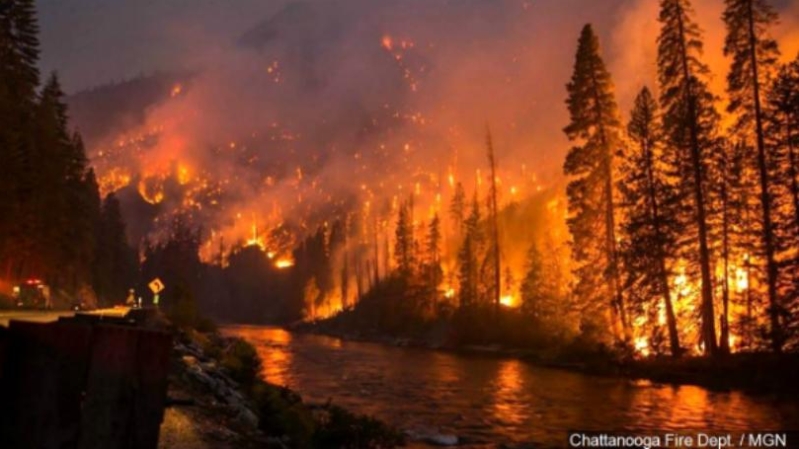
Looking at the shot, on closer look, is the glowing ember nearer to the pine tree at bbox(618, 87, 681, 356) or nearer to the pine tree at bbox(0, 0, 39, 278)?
the pine tree at bbox(618, 87, 681, 356)

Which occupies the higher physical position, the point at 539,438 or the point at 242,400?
the point at 242,400

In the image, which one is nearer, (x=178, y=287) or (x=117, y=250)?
(x=178, y=287)

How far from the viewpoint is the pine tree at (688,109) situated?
36.0 meters

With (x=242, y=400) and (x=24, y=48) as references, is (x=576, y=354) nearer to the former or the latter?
(x=242, y=400)

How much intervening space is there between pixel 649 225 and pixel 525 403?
19.9 metres

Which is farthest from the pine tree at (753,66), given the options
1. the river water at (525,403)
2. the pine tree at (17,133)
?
the pine tree at (17,133)

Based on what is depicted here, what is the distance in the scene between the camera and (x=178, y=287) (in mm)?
45656

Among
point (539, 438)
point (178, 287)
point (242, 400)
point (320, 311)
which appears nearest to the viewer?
point (242, 400)

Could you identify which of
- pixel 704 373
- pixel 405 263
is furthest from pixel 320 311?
pixel 704 373

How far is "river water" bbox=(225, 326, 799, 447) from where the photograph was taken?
770 inches

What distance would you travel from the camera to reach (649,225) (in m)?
39.2

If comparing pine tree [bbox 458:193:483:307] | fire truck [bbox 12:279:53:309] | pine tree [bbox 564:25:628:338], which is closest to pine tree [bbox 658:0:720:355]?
pine tree [bbox 564:25:628:338]

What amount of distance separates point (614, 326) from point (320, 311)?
119580 millimetres

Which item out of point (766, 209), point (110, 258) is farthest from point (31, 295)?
point (110, 258)
